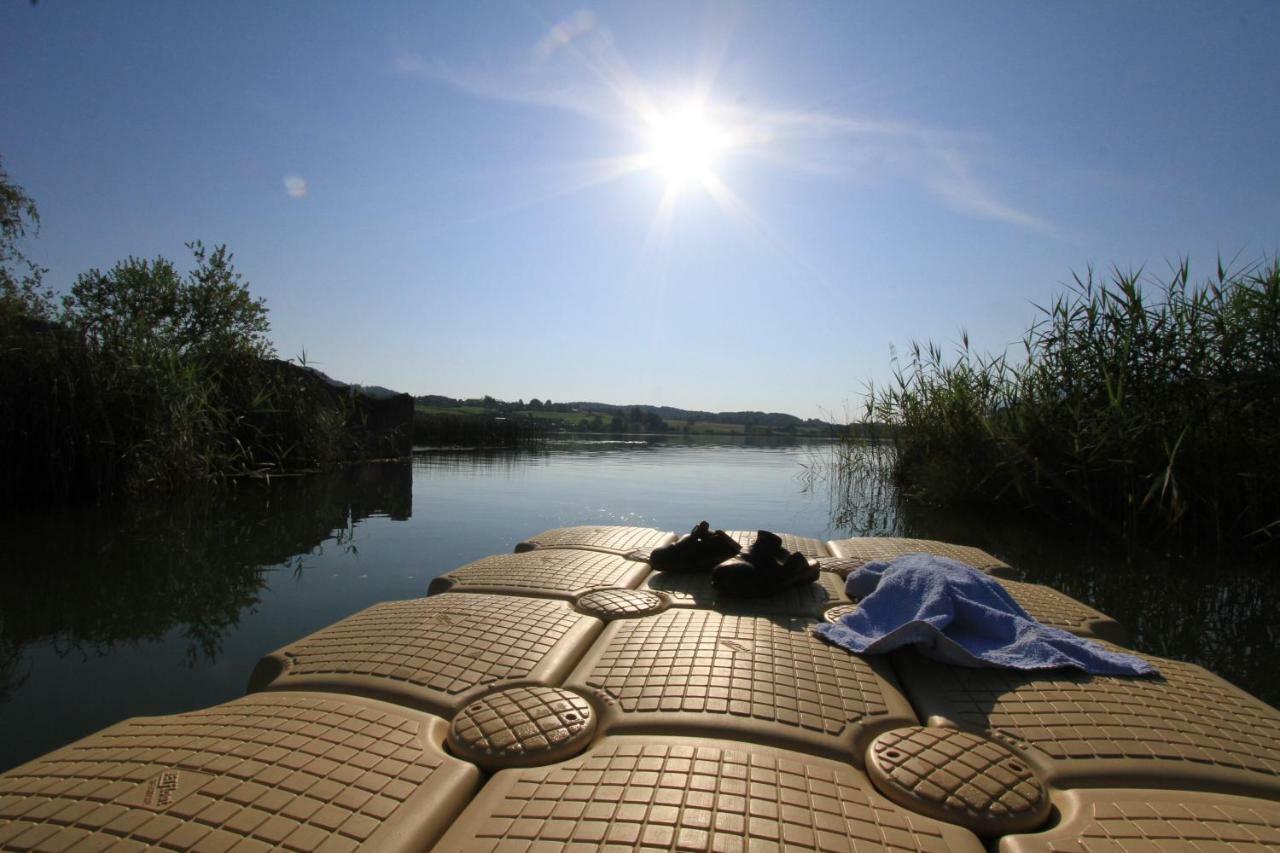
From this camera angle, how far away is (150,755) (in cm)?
120

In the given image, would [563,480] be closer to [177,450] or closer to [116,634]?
[177,450]

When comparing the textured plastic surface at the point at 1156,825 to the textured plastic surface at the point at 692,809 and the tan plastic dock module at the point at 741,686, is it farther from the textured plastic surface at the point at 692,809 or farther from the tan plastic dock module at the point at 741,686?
the tan plastic dock module at the point at 741,686

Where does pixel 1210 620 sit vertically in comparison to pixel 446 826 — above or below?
below

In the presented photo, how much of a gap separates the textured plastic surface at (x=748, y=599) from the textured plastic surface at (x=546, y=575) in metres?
0.13

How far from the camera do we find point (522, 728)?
1362 millimetres

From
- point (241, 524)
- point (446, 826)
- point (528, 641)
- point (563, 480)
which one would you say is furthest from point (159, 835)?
point (563, 480)

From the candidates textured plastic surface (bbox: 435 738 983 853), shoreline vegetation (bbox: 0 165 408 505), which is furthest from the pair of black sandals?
shoreline vegetation (bbox: 0 165 408 505)

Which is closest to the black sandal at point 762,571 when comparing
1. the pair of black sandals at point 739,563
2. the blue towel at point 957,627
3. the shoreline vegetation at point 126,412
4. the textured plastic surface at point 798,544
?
the pair of black sandals at point 739,563

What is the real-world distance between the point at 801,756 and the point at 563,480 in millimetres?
8108

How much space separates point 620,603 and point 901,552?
161 centimetres

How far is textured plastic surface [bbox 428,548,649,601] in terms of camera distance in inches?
96.7

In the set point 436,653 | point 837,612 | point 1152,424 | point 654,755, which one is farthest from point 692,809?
point 1152,424

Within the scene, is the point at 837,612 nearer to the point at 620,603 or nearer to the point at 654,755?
the point at 620,603

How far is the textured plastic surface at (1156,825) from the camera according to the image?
1.00m
